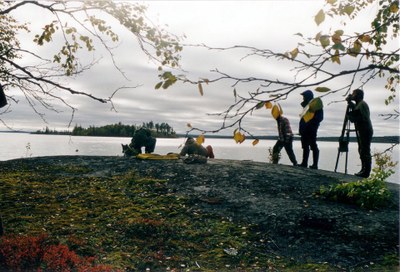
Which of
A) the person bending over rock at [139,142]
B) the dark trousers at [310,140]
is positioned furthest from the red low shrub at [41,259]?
the person bending over rock at [139,142]

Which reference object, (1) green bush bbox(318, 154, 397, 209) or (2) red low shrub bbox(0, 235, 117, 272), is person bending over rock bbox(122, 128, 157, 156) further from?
(2) red low shrub bbox(0, 235, 117, 272)

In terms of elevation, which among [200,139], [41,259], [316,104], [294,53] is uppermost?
[294,53]

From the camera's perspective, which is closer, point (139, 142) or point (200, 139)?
point (200, 139)

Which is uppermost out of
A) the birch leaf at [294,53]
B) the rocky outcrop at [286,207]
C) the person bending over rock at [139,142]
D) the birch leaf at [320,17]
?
the birch leaf at [320,17]

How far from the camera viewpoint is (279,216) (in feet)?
28.1

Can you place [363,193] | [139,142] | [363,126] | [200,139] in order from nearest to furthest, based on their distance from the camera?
[200,139] → [363,193] → [363,126] → [139,142]

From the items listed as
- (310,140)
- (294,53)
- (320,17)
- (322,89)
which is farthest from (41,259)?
(310,140)

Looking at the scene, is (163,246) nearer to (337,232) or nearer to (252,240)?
(252,240)

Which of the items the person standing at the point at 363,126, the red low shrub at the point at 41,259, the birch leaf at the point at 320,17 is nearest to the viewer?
the birch leaf at the point at 320,17

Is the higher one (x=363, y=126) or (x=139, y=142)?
(x=363, y=126)

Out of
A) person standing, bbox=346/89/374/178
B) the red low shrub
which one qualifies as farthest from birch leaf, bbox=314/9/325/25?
person standing, bbox=346/89/374/178

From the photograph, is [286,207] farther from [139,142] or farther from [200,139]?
[139,142]

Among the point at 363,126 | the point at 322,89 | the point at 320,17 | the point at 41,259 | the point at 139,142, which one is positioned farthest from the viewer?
the point at 139,142

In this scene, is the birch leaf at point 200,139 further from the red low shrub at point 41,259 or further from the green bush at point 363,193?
the green bush at point 363,193
